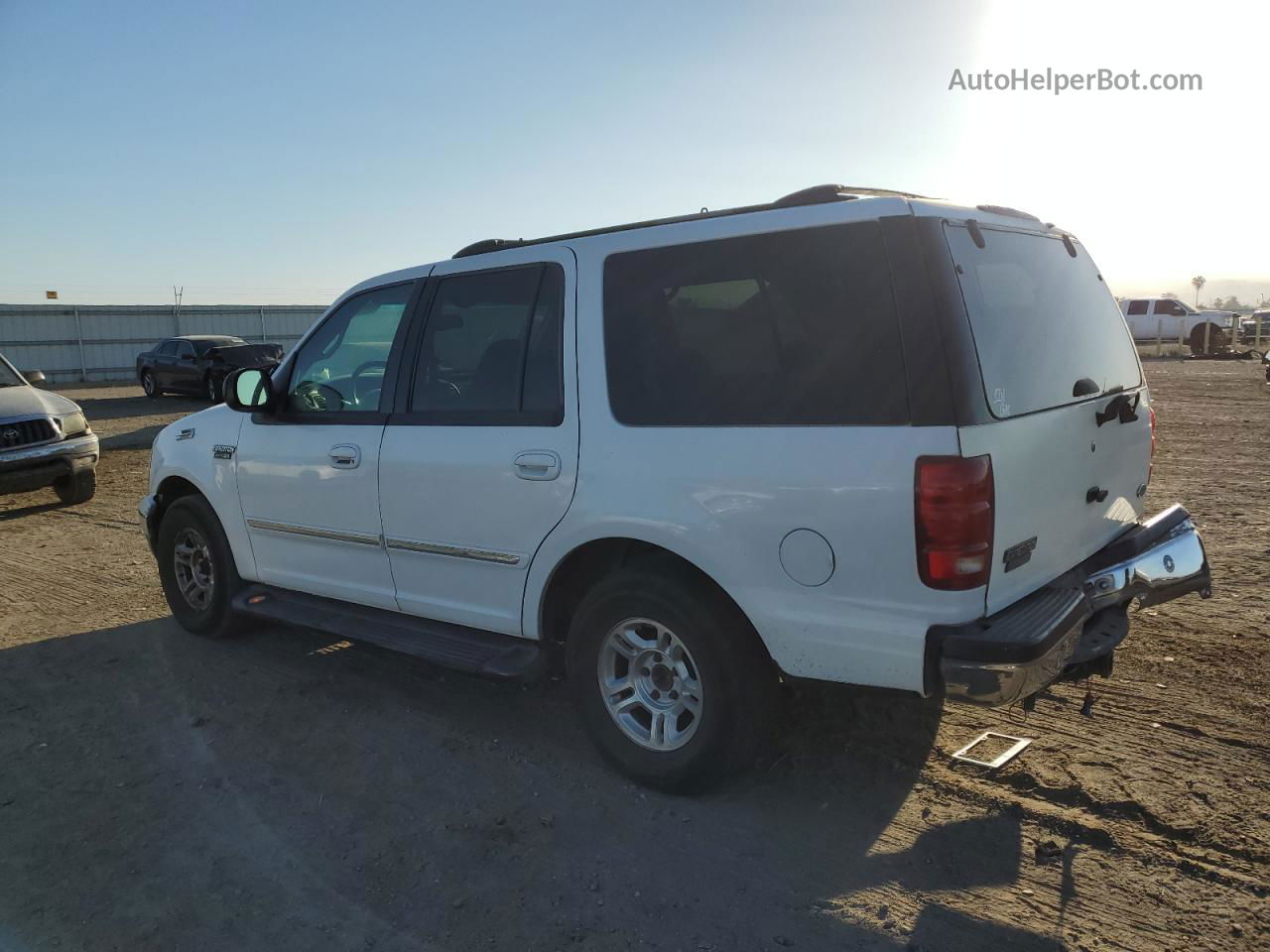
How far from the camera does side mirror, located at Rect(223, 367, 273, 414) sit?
15.8 feet

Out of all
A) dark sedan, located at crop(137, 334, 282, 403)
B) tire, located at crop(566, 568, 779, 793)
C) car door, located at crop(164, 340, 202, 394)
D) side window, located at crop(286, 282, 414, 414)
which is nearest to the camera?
tire, located at crop(566, 568, 779, 793)

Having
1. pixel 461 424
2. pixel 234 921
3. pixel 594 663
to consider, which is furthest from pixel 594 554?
pixel 234 921

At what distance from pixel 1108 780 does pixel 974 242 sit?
2041mm

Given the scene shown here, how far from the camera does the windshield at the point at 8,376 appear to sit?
10.2m

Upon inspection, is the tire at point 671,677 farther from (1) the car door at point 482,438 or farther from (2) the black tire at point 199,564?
A: (2) the black tire at point 199,564

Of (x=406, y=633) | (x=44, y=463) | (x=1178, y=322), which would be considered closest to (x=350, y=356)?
(x=406, y=633)

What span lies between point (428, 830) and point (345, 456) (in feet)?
5.98

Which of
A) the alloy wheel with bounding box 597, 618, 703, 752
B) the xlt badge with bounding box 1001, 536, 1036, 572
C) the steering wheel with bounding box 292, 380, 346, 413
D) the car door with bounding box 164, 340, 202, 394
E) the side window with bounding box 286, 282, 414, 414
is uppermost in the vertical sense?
the car door with bounding box 164, 340, 202, 394

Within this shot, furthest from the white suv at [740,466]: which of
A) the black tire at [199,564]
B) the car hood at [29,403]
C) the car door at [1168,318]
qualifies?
the car door at [1168,318]

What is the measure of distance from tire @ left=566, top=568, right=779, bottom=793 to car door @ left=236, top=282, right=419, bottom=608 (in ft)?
4.17

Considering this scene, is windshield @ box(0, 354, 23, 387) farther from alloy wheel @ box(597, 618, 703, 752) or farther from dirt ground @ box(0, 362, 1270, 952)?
alloy wheel @ box(597, 618, 703, 752)

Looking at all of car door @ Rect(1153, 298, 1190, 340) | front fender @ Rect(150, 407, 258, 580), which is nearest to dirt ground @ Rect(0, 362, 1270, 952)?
front fender @ Rect(150, 407, 258, 580)

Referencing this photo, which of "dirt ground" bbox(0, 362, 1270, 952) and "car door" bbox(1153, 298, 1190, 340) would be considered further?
"car door" bbox(1153, 298, 1190, 340)

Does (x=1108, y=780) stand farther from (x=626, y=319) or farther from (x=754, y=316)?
(x=626, y=319)
